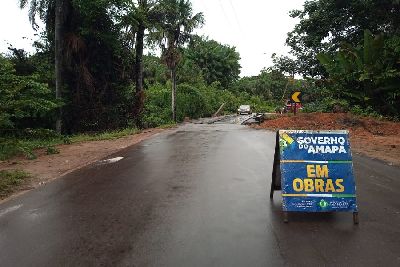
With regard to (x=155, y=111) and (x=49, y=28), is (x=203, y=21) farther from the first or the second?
(x=49, y=28)

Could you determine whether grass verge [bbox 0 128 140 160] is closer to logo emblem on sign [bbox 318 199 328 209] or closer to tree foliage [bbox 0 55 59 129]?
tree foliage [bbox 0 55 59 129]

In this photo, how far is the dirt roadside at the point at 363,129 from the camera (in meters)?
12.9

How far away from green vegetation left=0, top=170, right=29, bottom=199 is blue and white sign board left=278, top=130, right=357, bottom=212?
563 cm

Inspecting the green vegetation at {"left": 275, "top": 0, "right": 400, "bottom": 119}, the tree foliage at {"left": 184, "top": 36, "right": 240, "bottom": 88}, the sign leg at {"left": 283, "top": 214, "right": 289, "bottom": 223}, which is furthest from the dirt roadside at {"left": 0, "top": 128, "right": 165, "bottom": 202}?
the tree foliage at {"left": 184, "top": 36, "right": 240, "bottom": 88}

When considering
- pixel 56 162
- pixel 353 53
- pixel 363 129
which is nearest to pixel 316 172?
pixel 56 162

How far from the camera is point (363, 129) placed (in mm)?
18953

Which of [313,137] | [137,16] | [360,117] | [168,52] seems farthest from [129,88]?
[313,137]

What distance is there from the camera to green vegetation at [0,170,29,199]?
8.37 meters

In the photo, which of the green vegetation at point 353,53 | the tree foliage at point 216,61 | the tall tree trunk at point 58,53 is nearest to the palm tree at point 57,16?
the tall tree trunk at point 58,53

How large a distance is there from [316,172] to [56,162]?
28.2 ft

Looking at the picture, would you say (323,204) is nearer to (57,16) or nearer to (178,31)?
(57,16)

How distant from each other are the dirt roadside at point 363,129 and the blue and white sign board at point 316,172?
5461 mm

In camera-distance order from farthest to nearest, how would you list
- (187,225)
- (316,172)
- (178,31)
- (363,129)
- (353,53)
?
(178,31)
(353,53)
(363,129)
(316,172)
(187,225)

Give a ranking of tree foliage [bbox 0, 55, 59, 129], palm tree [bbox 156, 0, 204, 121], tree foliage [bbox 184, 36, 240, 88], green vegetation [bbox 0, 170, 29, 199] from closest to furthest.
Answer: green vegetation [bbox 0, 170, 29, 199] → tree foliage [bbox 0, 55, 59, 129] → palm tree [bbox 156, 0, 204, 121] → tree foliage [bbox 184, 36, 240, 88]
